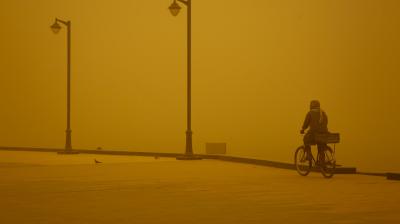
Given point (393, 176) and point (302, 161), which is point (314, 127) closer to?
point (302, 161)

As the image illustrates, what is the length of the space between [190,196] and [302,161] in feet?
20.6

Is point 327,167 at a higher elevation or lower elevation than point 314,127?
lower

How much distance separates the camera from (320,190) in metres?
18.1

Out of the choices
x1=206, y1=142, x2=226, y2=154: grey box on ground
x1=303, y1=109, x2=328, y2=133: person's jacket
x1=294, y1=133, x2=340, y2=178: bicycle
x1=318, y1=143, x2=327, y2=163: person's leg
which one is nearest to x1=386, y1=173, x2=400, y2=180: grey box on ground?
x1=294, y1=133, x2=340, y2=178: bicycle

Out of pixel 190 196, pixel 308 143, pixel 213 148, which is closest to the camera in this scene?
pixel 190 196

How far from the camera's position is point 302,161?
22422 millimetres

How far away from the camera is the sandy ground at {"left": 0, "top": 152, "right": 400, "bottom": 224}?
13477 millimetres

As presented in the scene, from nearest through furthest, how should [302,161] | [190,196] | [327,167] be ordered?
[190,196], [327,167], [302,161]

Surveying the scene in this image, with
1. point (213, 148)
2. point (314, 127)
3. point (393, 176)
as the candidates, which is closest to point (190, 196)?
point (314, 127)

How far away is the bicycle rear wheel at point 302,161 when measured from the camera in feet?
73.3

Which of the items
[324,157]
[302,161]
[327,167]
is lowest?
[327,167]

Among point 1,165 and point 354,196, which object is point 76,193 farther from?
point 1,165

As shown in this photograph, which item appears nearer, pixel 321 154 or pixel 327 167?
pixel 321 154

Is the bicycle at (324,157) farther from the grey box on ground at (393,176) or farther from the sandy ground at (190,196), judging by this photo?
the grey box on ground at (393,176)
